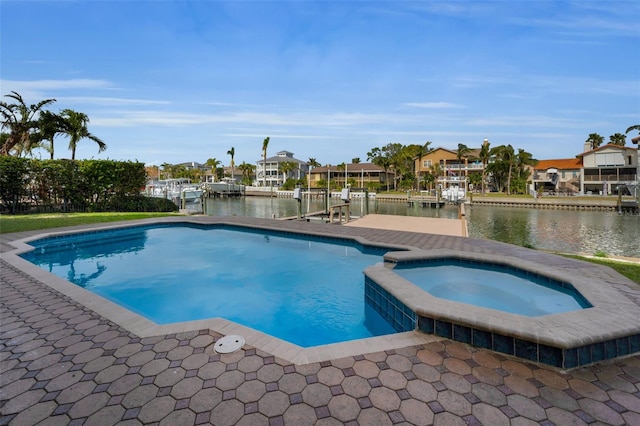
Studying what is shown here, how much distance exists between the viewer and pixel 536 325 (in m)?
3.53

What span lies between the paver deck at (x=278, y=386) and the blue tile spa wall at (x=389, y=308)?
1.88 ft

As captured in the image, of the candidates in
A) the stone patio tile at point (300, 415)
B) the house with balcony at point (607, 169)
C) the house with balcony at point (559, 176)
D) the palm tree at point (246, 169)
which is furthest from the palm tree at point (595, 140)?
the stone patio tile at point (300, 415)

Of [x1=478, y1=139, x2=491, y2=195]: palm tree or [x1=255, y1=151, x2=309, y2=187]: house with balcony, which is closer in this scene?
[x1=478, y1=139, x2=491, y2=195]: palm tree

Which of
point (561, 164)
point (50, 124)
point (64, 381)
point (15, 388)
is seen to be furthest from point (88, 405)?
point (561, 164)

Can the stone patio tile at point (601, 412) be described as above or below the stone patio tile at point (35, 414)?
below

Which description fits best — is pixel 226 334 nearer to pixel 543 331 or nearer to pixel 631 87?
pixel 543 331

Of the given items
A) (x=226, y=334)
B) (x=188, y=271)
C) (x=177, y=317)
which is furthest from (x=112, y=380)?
(x=188, y=271)

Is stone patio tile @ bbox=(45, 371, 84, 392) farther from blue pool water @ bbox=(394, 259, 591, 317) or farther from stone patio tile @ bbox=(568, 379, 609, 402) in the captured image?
blue pool water @ bbox=(394, 259, 591, 317)

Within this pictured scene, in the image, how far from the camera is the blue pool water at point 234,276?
18.5 feet

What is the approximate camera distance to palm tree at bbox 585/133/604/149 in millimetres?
59625

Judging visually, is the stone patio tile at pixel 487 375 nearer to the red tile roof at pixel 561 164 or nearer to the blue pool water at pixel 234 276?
the blue pool water at pixel 234 276

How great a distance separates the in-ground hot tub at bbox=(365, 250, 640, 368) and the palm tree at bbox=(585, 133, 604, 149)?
241 feet

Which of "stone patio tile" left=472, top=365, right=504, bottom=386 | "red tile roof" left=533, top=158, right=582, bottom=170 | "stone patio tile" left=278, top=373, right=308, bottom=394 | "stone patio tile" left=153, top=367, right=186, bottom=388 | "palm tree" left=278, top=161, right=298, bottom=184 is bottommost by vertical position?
"stone patio tile" left=472, top=365, right=504, bottom=386

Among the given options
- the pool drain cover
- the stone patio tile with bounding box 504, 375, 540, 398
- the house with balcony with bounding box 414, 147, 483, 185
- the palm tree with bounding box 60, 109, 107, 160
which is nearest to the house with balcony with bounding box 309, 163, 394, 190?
the house with balcony with bounding box 414, 147, 483, 185
